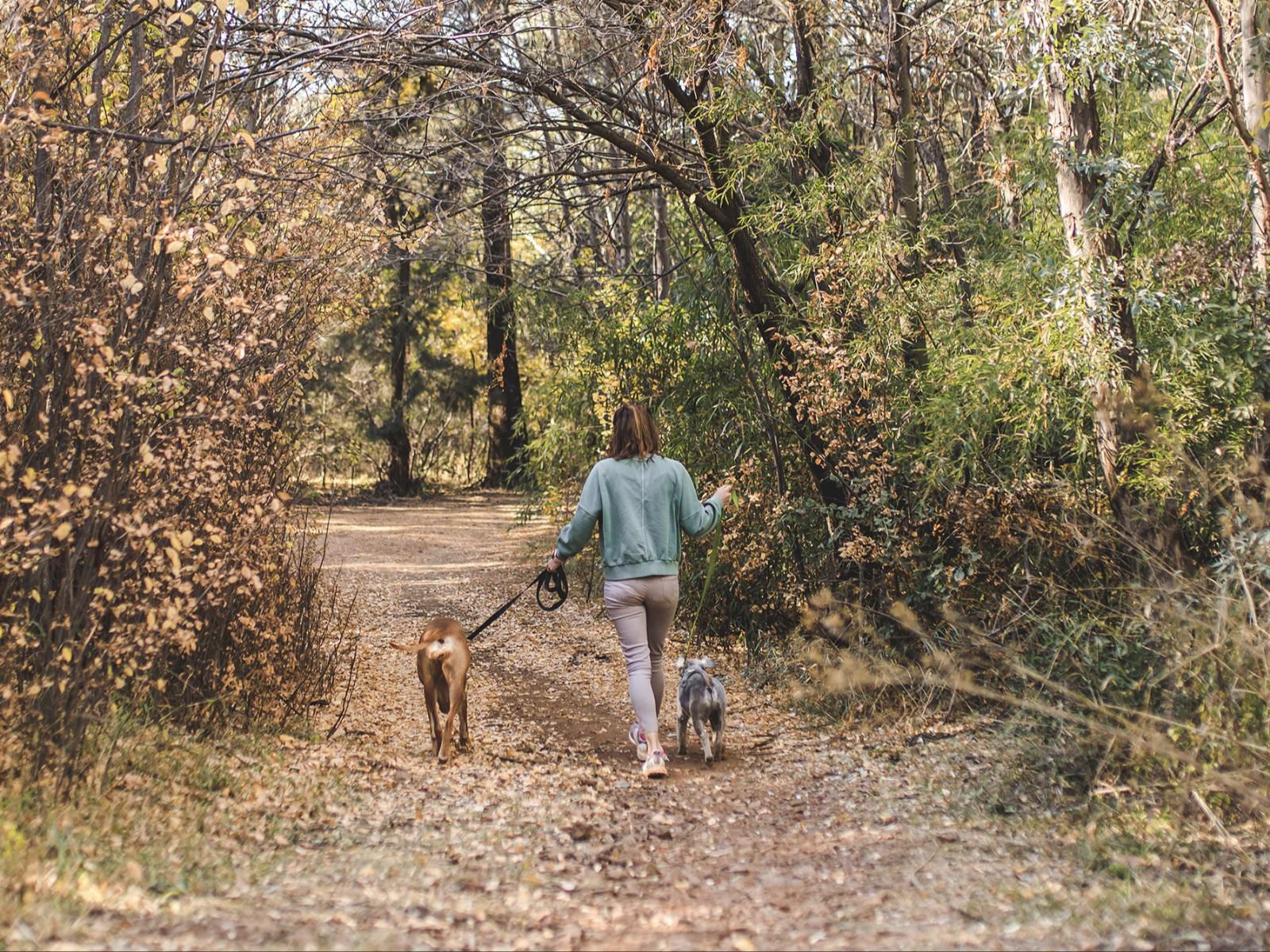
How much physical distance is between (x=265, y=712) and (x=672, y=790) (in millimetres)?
2209

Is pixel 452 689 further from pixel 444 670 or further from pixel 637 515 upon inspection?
pixel 637 515

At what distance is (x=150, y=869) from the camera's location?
4031 millimetres

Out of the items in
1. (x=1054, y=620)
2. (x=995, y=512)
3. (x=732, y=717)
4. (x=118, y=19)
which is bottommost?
(x=732, y=717)

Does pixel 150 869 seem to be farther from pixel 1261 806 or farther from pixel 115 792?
pixel 1261 806

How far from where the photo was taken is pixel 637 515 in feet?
19.7

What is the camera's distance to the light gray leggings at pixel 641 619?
602 centimetres

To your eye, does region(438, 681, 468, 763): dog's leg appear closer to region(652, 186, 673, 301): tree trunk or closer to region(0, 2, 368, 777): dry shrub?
region(0, 2, 368, 777): dry shrub

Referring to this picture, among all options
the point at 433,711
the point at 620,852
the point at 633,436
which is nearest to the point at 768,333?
the point at 633,436

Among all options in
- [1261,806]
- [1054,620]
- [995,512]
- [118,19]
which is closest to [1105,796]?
[1261,806]

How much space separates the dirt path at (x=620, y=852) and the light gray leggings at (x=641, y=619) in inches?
14.4

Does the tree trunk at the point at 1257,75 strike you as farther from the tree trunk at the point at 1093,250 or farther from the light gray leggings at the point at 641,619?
the light gray leggings at the point at 641,619

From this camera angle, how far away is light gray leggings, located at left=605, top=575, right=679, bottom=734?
6.02m

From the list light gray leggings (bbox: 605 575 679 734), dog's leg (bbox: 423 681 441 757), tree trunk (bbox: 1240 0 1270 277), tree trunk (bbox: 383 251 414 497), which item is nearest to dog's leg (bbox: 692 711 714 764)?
light gray leggings (bbox: 605 575 679 734)

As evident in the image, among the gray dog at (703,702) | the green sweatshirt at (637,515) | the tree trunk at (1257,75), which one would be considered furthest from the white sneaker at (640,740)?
the tree trunk at (1257,75)
